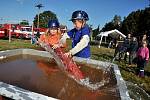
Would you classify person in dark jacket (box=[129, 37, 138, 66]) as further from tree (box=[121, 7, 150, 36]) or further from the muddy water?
tree (box=[121, 7, 150, 36])

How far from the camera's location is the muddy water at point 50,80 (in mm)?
3730

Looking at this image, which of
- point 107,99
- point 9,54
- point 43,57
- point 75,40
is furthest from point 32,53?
point 107,99

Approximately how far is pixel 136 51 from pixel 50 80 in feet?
44.7

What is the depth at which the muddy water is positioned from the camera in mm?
3730

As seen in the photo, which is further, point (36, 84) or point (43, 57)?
point (43, 57)

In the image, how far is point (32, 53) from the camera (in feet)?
23.0

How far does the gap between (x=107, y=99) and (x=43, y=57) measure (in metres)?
3.35

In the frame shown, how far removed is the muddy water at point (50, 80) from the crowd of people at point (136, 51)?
24.3 ft

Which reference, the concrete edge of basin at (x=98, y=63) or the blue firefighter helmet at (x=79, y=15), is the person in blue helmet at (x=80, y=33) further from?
the concrete edge of basin at (x=98, y=63)

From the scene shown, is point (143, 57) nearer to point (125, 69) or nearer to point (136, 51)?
point (125, 69)

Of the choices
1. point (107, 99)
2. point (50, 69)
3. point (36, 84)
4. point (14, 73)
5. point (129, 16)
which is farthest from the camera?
point (129, 16)

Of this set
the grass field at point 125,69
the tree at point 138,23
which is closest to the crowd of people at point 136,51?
the grass field at point 125,69

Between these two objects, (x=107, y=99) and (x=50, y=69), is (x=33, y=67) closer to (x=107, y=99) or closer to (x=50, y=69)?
(x=50, y=69)

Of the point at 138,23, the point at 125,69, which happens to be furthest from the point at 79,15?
the point at 138,23
